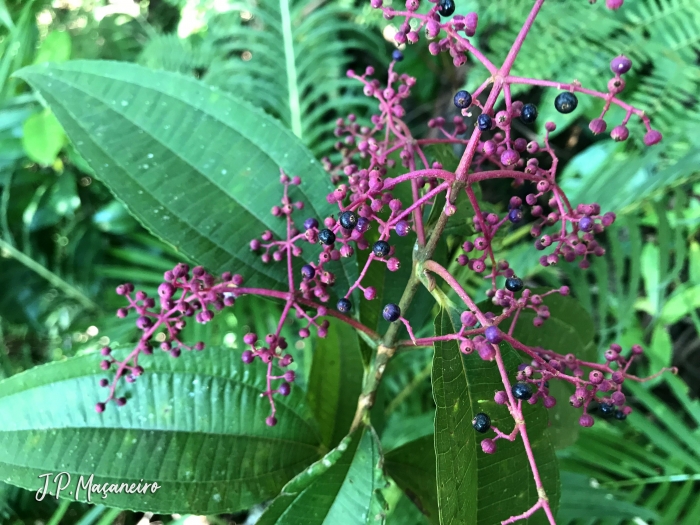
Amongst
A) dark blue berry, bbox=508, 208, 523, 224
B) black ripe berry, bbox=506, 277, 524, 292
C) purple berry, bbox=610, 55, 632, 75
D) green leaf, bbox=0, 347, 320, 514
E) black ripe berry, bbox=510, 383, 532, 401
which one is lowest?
green leaf, bbox=0, 347, 320, 514

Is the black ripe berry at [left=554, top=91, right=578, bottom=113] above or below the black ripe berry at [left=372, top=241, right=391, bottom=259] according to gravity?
above

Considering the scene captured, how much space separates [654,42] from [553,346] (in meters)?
1.15

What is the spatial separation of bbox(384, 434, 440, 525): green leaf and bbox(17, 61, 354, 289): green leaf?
12.4 inches

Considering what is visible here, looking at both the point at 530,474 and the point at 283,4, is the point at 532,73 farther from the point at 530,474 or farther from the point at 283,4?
the point at 530,474

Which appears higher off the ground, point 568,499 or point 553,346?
point 553,346

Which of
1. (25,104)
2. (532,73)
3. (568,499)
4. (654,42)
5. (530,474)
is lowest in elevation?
(568,499)

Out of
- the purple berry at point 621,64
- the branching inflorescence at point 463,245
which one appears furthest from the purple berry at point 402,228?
the purple berry at point 621,64

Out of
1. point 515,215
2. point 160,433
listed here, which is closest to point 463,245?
point 515,215

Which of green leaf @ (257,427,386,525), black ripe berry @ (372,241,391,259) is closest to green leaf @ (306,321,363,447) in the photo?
green leaf @ (257,427,386,525)

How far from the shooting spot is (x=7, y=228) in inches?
52.8

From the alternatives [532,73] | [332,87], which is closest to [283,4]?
[332,87]

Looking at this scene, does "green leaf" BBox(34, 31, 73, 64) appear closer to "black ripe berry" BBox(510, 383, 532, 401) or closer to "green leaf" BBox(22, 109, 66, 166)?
"green leaf" BBox(22, 109, 66, 166)

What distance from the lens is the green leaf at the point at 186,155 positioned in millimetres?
639

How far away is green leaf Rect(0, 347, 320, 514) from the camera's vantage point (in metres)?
0.61
